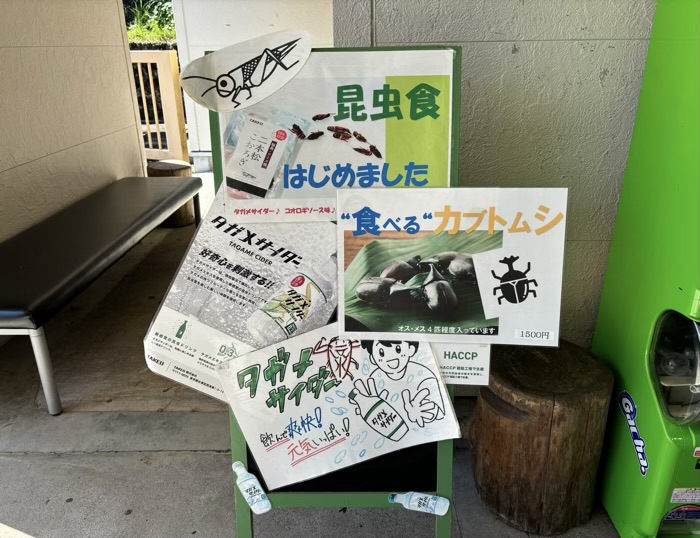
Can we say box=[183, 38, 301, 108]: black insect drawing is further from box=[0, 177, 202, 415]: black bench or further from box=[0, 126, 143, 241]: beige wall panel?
box=[0, 126, 143, 241]: beige wall panel

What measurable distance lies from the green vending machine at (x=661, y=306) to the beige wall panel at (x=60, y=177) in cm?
338

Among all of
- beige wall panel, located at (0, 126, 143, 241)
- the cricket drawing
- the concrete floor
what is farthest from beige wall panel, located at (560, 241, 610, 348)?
beige wall panel, located at (0, 126, 143, 241)

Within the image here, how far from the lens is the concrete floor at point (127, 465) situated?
2.14 m

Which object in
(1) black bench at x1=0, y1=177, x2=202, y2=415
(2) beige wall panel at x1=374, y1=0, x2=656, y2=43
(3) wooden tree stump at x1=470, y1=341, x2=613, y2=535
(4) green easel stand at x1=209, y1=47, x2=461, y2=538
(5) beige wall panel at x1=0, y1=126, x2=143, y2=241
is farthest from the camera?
(5) beige wall panel at x1=0, y1=126, x2=143, y2=241

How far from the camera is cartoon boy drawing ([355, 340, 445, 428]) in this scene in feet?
5.36

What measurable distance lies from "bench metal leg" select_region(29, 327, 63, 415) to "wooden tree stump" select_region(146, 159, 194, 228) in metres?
2.89

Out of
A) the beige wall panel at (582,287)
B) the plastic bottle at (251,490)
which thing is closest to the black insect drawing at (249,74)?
the plastic bottle at (251,490)

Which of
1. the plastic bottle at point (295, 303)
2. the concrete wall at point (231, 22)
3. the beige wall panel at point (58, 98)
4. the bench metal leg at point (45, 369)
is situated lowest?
the bench metal leg at point (45, 369)

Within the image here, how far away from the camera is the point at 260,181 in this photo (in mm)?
1567

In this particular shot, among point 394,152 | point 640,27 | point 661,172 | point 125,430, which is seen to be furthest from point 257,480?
point 640,27

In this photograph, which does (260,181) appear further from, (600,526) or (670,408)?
(600,526)

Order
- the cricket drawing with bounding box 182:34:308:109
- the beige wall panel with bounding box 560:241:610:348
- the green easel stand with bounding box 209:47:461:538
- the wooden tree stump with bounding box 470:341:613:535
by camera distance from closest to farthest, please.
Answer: the cricket drawing with bounding box 182:34:308:109
the green easel stand with bounding box 209:47:461:538
the wooden tree stump with bounding box 470:341:613:535
the beige wall panel with bounding box 560:241:610:348

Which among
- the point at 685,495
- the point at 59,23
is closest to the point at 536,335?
the point at 685,495

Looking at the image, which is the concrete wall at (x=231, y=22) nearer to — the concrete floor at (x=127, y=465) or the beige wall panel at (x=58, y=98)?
the beige wall panel at (x=58, y=98)
